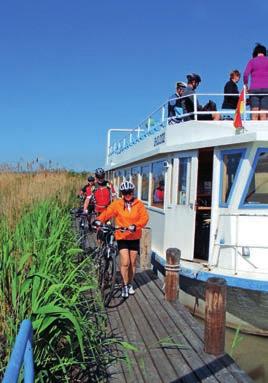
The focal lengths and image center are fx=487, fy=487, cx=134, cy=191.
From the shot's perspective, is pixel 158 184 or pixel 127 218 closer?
pixel 127 218

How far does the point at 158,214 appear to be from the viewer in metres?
10.2

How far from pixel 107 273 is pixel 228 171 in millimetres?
2562

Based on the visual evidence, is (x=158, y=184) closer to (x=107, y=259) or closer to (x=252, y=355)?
(x=107, y=259)

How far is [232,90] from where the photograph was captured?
30.6 feet

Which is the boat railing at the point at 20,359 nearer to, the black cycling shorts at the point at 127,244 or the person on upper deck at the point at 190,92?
the black cycling shorts at the point at 127,244

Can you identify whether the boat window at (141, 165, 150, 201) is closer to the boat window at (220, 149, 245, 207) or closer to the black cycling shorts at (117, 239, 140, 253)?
the boat window at (220, 149, 245, 207)

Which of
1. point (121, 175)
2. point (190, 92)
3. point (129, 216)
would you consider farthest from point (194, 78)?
point (121, 175)

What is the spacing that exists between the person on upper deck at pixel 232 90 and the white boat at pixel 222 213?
2.93 ft

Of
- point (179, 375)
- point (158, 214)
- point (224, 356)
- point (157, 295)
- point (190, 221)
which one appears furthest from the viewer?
point (158, 214)

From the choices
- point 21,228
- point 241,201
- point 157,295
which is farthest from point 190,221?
point 21,228

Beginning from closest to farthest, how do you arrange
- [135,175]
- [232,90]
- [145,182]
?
[232,90] → [145,182] → [135,175]

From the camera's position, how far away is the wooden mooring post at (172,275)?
666cm

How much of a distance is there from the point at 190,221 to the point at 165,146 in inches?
64.9

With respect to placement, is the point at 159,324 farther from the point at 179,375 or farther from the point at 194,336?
the point at 179,375
